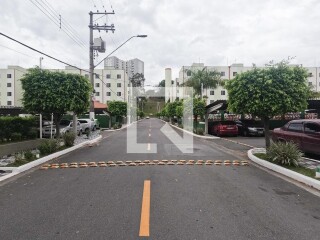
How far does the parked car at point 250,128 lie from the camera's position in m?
25.6

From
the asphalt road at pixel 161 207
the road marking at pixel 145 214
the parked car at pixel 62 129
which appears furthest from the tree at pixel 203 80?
the road marking at pixel 145 214

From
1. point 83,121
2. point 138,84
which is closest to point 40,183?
point 83,121

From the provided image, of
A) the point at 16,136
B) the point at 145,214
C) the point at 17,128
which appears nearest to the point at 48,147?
the point at 16,136

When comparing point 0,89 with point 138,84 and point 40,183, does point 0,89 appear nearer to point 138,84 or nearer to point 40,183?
point 138,84

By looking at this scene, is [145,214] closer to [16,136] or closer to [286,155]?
[286,155]

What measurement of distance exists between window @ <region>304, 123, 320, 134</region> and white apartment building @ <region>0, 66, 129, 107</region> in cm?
6720

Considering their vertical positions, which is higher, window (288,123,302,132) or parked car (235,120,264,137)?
window (288,123,302,132)

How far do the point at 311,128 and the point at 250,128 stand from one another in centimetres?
1404

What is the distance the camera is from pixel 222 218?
199 inches

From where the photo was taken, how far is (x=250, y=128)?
84.4ft

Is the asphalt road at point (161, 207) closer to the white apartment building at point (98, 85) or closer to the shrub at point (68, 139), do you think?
the shrub at point (68, 139)

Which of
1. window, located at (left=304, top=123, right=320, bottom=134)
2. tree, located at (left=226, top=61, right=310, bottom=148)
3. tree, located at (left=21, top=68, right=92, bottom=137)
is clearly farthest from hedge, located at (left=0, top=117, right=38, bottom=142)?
window, located at (left=304, top=123, right=320, bottom=134)

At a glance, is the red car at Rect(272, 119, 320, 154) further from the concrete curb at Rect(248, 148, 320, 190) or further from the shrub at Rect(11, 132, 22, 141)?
the shrub at Rect(11, 132, 22, 141)

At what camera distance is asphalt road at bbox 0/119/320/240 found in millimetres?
4496
